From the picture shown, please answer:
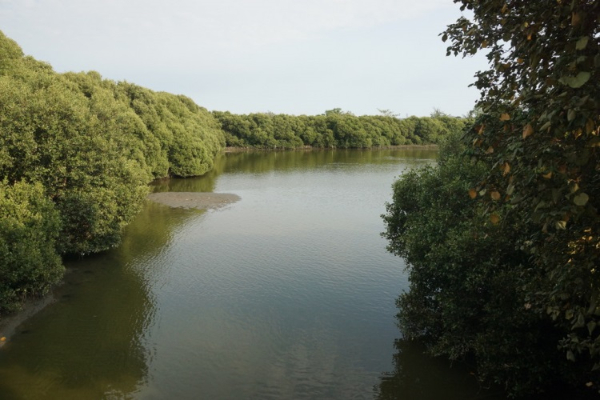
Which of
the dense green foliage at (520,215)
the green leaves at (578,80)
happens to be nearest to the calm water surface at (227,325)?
the dense green foliage at (520,215)

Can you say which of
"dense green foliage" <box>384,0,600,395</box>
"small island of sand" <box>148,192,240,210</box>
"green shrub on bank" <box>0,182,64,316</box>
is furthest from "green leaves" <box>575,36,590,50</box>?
"small island of sand" <box>148,192,240,210</box>

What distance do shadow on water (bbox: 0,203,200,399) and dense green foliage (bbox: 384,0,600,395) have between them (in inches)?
478

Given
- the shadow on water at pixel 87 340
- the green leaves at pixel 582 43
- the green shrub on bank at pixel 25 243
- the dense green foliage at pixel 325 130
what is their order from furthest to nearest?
1. the dense green foliage at pixel 325 130
2. the green shrub on bank at pixel 25 243
3. the shadow on water at pixel 87 340
4. the green leaves at pixel 582 43

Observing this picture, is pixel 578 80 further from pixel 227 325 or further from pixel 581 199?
pixel 227 325

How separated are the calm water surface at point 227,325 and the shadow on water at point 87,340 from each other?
63 mm

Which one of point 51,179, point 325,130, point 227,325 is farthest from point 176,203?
point 325,130

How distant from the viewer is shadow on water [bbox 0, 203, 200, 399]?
52.2ft

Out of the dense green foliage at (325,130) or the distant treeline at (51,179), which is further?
the dense green foliage at (325,130)

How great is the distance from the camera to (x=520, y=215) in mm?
13102

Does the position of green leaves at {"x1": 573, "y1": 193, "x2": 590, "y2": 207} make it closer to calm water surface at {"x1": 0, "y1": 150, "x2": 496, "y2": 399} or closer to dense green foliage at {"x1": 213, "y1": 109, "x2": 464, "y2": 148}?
calm water surface at {"x1": 0, "y1": 150, "x2": 496, "y2": 399}

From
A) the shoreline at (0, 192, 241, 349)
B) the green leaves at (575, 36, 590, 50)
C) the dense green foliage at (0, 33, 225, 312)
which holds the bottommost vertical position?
the shoreline at (0, 192, 241, 349)

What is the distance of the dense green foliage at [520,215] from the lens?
601 cm

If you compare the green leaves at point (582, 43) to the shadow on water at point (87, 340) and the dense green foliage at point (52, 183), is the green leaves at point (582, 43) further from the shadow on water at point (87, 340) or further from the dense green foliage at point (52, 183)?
the dense green foliage at point (52, 183)

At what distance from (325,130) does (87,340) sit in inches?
5175
